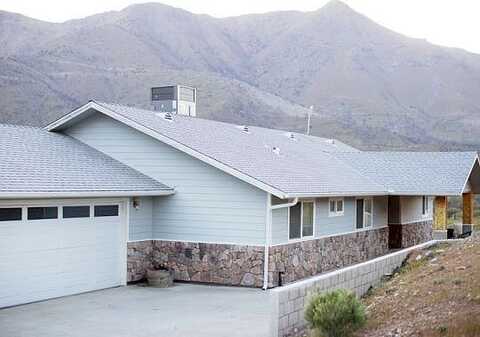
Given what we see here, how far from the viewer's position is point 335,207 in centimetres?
2025

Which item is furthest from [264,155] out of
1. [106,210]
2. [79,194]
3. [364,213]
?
[79,194]

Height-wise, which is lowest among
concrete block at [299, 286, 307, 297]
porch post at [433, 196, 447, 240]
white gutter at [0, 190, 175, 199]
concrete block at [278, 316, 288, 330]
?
concrete block at [278, 316, 288, 330]

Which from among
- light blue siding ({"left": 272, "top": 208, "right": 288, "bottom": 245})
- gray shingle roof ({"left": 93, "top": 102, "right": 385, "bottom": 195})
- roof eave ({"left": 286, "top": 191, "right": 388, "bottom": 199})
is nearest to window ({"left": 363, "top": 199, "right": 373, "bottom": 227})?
gray shingle roof ({"left": 93, "top": 102, "right": 385, "bottom": 195})

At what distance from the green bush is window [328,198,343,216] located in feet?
32.6

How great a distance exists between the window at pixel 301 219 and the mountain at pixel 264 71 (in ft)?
138

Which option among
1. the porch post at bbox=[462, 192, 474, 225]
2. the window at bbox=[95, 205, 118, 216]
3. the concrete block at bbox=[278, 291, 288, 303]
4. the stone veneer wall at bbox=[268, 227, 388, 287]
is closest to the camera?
the concrete block at bbox=[278, 291, 288, 303]

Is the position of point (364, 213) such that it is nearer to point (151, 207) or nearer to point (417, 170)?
→ point (417, 170)

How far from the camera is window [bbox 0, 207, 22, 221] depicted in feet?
44.2

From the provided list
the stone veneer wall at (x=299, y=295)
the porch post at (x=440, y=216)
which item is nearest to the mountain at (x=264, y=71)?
the porch post at (x=440, y=216)

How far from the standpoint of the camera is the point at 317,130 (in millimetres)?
66500

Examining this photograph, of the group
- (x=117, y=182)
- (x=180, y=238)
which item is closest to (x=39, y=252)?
(x=117, y=182)

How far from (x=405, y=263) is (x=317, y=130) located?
164ft

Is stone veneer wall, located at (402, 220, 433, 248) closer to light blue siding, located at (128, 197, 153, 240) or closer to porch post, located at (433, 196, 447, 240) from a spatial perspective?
porch post, located at (433, 196, 447, 240)

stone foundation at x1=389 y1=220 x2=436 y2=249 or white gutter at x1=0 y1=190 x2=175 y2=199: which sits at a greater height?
white gutter at x1=0 y1=190 x2=175 y2=199
